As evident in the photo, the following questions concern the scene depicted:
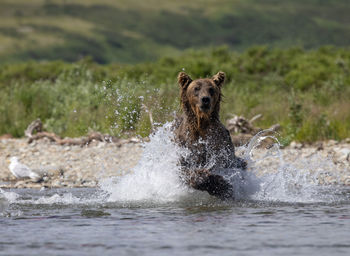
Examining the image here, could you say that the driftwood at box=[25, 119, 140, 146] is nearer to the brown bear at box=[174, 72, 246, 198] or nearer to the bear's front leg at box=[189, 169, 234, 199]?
the brown bear at box=[174, 72, 246, 198]

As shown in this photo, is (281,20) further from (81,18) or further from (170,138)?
(170,138)

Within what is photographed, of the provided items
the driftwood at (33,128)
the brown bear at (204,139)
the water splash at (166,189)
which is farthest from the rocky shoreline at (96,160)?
the brown bear at (204,139)

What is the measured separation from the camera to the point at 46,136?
17.6 metres

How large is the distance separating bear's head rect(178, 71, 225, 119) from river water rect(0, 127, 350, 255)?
68 centimetres

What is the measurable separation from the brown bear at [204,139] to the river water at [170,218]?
224 millimetres

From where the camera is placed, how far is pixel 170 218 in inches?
328

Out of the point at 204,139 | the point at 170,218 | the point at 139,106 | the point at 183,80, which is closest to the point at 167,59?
the point at 139,106

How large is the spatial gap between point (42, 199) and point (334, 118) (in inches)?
367

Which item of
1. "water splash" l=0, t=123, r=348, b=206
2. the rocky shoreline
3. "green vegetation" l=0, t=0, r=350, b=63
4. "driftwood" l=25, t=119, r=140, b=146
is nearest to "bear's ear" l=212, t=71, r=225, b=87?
"water splash" l=0, t=123, r=348, b=206

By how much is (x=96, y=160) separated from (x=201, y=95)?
623cm

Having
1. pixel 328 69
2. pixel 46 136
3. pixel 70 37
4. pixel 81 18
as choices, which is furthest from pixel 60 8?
pixel 46 136

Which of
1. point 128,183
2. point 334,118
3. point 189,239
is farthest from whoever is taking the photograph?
point 334,118

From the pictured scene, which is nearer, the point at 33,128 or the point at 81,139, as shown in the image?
the point at 81,139

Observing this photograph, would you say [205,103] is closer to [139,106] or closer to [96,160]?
[139,106]
